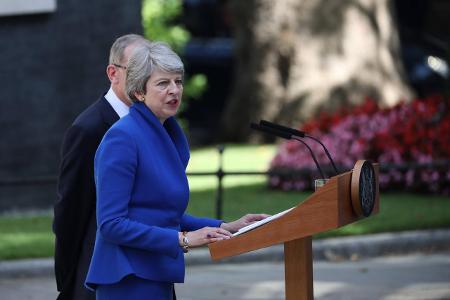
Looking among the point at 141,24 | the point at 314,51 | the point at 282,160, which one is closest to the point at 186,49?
the point at 314,51

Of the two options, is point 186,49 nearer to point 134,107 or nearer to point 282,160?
point 282,160

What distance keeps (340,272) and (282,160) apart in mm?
4994

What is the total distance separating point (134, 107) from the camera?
4.79m

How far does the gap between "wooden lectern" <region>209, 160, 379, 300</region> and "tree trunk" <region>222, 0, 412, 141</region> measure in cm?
1429

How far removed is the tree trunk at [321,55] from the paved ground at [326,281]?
8.30 m

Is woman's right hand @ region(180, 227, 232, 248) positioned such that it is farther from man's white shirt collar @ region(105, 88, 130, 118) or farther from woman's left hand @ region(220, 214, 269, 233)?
man's white shirt collar @ region(105, 88, 130, 118)

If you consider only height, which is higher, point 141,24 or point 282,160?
point 141,24

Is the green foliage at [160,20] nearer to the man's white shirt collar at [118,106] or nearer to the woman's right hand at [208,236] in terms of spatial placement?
the man's white shirt collar at [118,106]

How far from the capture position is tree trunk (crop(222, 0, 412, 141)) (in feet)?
63.1

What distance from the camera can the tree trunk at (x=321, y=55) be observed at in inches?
757

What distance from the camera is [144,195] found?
185 inches

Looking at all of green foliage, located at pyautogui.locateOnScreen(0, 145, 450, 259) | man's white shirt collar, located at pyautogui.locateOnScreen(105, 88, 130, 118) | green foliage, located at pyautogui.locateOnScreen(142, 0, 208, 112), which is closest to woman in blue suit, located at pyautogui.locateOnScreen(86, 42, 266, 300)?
man's white shirt collar, located at pyautogui.locateOnScreen(105, 88, 130, 118)

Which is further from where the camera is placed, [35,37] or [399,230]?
[35,37]

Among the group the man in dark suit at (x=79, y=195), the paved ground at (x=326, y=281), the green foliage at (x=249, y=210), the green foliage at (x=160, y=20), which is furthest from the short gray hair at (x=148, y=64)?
the green foliage at (x=160, y=20)
